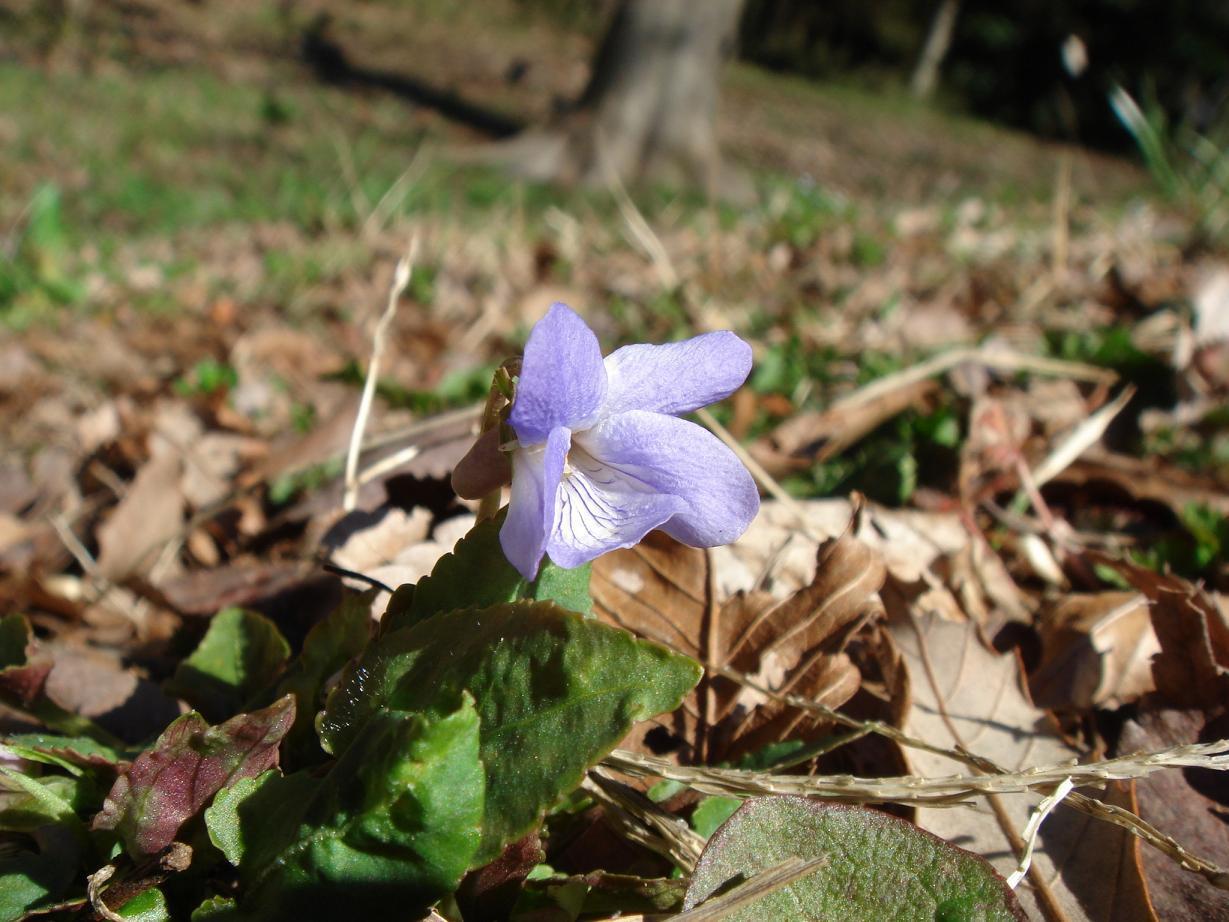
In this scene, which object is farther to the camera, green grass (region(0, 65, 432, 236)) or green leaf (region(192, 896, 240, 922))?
green grass (region(0, 65, 432, 236))

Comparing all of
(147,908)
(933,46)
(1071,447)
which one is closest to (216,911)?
(147,908)

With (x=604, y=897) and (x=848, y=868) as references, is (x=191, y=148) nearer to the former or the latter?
(x=604, y=897)

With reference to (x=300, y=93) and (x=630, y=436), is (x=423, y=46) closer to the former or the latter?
(x=300, y=93)

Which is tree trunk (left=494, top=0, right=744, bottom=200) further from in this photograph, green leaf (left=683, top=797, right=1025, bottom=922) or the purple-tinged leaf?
green leaf (left=683, top=797, right=1025, bottom=922)

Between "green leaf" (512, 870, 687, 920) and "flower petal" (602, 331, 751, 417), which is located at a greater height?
"flower petal" (602, 331, 751, 417)

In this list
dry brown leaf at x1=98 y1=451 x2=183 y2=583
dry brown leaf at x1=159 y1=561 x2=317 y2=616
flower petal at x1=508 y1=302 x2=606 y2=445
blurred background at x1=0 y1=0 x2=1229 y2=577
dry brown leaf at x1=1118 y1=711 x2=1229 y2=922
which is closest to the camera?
flower petal at x1=508 y1=302 x2=606 y2=445

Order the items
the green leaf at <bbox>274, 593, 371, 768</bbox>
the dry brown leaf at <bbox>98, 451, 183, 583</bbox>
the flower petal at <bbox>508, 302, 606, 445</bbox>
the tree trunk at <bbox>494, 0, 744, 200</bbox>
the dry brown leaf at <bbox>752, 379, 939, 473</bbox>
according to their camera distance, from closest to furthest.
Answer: the flower petal at <bbox>508, 302, 606, 445</bbox>, the green leaf at <bbox>274, 593, 371, 768</bbox>, the dry brown leaf at <bbox>98, 451, 183, 583</bbox>, the dry brown leaf at <bbox>752, 379, 939, 473</bbox>, the tree trunk at <bbox>494, 0, 744, 200</bbox>

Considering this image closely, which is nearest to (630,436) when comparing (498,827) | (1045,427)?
(498,827)

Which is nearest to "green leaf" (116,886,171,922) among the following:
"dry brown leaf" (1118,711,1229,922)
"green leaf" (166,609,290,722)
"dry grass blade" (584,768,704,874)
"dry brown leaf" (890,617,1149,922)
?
"green leaf" (166,609,290,722)
